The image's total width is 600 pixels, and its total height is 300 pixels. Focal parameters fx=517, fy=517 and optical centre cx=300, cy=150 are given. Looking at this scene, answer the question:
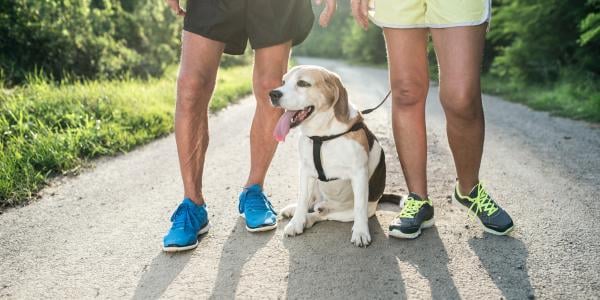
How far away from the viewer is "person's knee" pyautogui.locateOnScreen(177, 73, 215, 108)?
320 centimetres

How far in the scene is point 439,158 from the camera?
511 centimetres

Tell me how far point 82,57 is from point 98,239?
7290 mm

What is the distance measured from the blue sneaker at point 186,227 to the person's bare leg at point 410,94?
136cm

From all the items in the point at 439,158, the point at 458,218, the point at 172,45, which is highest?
the point at 458,218

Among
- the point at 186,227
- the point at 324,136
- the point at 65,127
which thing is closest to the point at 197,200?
the point at 186,227

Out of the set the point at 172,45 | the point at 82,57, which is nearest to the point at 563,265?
the point at 82,57

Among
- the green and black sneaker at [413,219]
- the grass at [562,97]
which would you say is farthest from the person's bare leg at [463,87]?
the grass at [562,97]

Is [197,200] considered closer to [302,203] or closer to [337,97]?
[302,203]

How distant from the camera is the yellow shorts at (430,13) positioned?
2902 millimetres

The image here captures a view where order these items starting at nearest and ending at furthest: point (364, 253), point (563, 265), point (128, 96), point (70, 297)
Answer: point (70, 297) → point (563, 265) → point (364, 253) → point (128, 96)

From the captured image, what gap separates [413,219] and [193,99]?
154 cm

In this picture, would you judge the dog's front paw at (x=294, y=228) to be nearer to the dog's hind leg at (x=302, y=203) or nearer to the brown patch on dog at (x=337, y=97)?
the dog's hind leg at (x=302, y=203)

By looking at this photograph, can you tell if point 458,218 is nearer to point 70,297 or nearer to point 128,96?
point 70,297

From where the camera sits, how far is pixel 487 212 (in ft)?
10.4
